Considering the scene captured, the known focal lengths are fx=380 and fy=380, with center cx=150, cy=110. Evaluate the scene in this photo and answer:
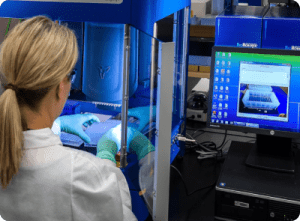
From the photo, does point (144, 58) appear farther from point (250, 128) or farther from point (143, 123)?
point (250, 128)

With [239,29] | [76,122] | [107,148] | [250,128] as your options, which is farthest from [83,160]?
[239,29]

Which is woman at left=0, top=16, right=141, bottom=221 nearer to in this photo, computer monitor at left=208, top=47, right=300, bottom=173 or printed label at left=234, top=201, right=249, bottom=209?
printed label at left=234, top=201, right=249, bottom=209

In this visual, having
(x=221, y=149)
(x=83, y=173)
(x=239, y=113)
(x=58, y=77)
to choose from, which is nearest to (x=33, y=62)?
(x=58, y=77)

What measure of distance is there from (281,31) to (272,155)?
0.48 metres

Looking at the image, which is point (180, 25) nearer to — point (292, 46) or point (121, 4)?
point (292, 46)

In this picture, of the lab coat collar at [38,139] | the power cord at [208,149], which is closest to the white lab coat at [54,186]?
the lab coat collar at [38,139]

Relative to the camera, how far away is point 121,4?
1038mm

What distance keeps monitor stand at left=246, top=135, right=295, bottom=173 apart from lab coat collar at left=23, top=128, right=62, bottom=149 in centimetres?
75

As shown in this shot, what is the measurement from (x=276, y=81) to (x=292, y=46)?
0.28 metres

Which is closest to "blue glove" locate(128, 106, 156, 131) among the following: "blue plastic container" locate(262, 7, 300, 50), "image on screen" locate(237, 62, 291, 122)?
"image on screen" locate(237, 62, 291, 122)

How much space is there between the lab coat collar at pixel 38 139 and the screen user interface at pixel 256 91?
72 centimetres

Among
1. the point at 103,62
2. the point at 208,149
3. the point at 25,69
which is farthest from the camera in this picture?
the point at 208,149

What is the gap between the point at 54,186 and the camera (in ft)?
2.43

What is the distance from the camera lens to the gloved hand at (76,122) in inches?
50.6
